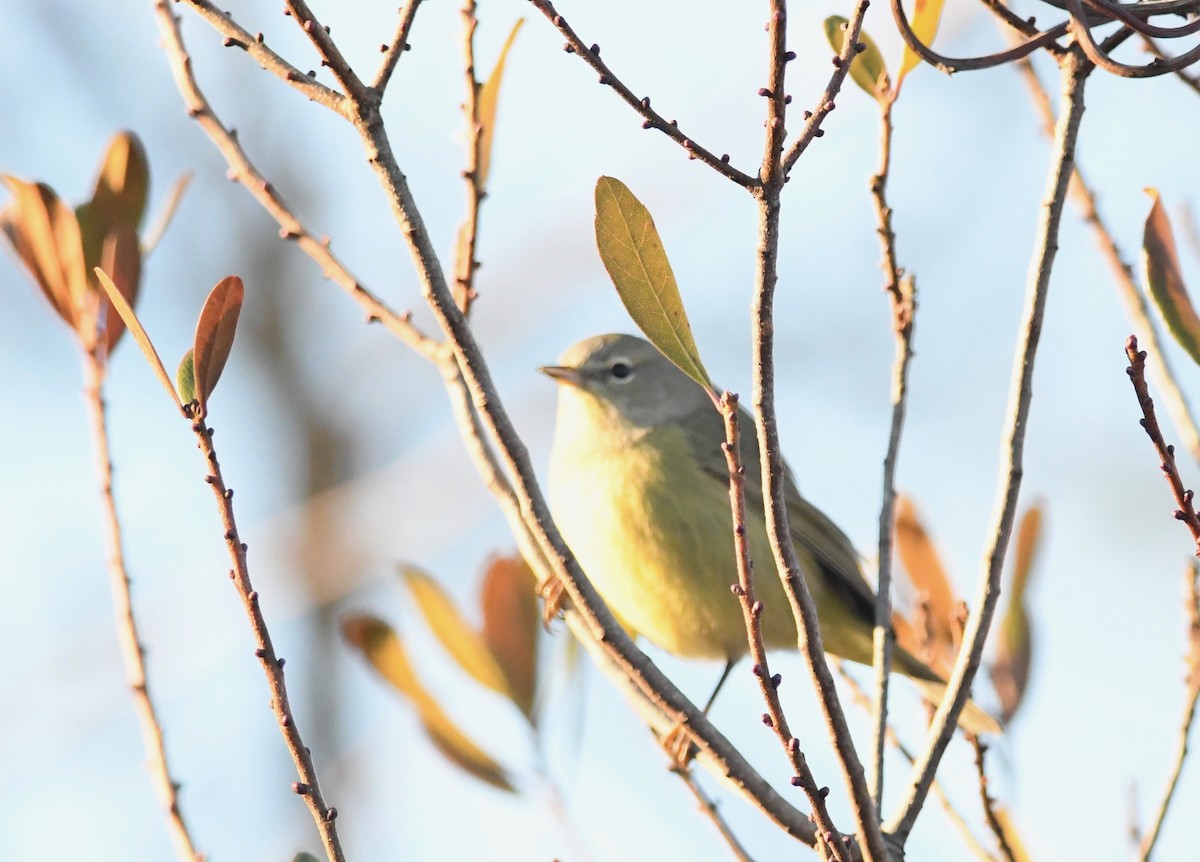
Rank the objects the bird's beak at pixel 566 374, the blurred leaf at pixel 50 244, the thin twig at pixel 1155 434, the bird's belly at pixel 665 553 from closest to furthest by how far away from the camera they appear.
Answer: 1. the thin twig at pixel 1155 434
2. the blurred leaf at pixel 50 244
3. the bird's belly at pixel 665 553
4. the bird's beak at pixel 566 374

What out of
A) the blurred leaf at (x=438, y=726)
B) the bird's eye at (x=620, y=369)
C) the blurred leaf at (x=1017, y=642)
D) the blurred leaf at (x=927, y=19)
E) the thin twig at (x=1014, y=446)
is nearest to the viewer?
the thin twig at (x=1014, y=446)

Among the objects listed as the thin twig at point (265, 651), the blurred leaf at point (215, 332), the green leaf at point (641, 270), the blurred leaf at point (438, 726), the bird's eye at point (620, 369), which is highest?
the bird's eye at point (620, 369)

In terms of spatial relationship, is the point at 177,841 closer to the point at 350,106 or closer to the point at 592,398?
the point at 350,106

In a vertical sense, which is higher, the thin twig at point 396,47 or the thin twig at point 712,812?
the thin twig at point 396,47

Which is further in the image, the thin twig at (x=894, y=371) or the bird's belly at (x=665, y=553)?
the bird's belly at (x=665, y=553)

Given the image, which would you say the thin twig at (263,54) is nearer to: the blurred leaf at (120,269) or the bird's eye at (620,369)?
the blurred leaf at (120,269)

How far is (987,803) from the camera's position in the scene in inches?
87.0

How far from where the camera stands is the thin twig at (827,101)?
149 centimetres

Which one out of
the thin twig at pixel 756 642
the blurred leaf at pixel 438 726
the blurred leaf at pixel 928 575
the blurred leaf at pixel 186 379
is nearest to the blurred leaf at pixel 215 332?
the blurred leaf at pixel 186 379

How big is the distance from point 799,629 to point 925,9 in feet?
3.30

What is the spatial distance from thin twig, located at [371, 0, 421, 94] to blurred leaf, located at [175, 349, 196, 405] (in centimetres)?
40

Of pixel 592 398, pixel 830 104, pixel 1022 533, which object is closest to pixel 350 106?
pixel 830 104

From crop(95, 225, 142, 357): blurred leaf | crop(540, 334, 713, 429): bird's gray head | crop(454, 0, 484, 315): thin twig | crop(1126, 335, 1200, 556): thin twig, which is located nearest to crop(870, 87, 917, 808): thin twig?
crop(454, 0, 484, 315): thin twig

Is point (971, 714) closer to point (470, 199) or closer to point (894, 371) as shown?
point (894, 371)
